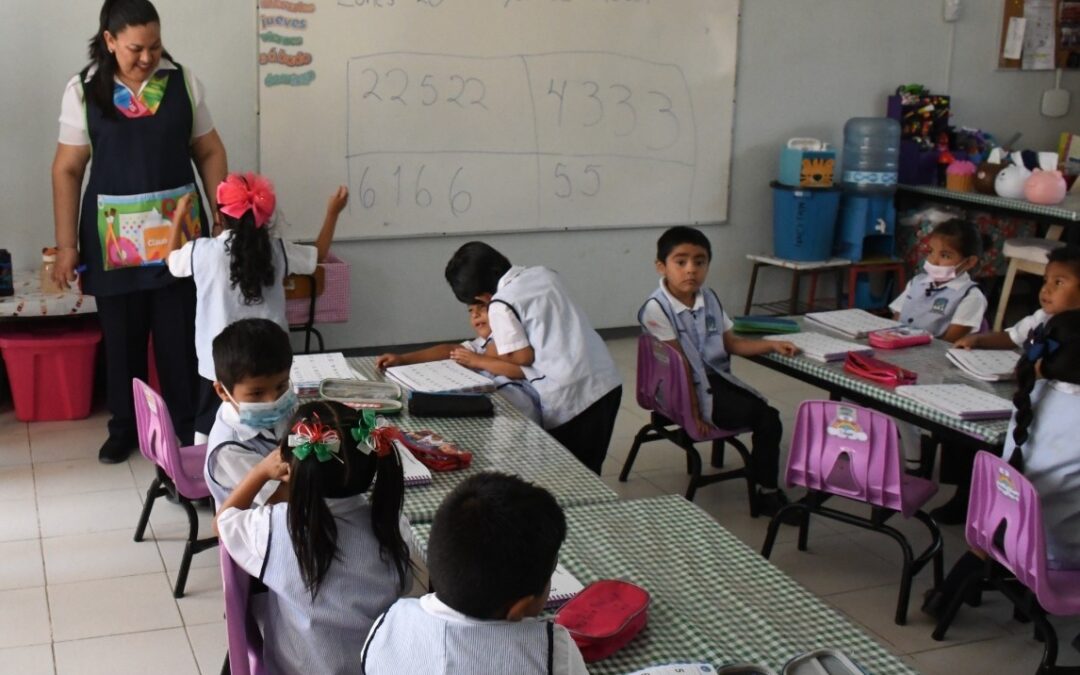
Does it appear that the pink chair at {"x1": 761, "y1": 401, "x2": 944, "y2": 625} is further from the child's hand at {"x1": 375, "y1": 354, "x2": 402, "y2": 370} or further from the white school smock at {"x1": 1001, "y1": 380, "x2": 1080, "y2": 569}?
the child's hand at {"x1": 375, "y1": 354, "x2": 402, "y2": 370}

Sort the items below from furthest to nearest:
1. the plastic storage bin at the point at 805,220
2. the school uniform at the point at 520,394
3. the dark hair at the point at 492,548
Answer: the plastic storage bin at the point at 805,220
the school uniform at the point at 520,394
the dark hair at the point at 492,548

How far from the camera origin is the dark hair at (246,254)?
3.53m

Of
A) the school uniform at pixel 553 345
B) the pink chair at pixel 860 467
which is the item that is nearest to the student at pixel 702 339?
the school uniform at pixel 553 345

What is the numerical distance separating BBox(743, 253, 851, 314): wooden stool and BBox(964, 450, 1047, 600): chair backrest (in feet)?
11.0

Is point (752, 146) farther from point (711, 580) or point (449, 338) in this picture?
point (711, 580)

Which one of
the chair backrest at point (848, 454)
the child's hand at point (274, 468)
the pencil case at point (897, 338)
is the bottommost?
the chair backrest at point (848, 454)

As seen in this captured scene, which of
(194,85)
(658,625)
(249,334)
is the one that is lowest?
(658,625)

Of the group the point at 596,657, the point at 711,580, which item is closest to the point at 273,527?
the point at 596,657

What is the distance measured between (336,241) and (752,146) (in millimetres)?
2376

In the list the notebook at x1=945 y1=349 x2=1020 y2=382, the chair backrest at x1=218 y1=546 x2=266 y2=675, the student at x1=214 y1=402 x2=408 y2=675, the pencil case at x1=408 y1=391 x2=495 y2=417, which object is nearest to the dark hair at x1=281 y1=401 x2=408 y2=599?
the student at x1=214 y1=402 x2=408 y2=675

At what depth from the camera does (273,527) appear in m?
1.88

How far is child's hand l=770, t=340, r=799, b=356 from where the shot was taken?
3.55 m

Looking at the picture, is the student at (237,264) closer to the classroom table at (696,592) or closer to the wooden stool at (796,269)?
the classroom table at (696,592)

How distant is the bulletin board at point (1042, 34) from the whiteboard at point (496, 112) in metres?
1.92
